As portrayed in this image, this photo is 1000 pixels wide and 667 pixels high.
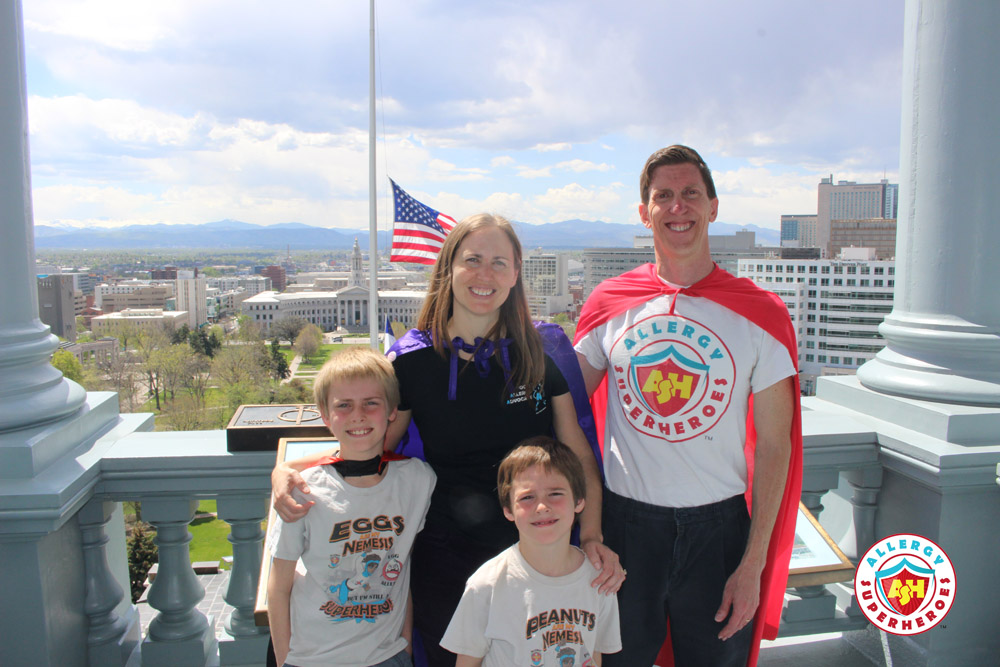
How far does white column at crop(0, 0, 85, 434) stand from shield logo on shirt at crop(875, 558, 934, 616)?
11.4ft

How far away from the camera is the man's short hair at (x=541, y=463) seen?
202 centimetres

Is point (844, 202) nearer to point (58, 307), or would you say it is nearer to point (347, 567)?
point (58, 307)

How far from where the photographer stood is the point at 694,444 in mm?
2221

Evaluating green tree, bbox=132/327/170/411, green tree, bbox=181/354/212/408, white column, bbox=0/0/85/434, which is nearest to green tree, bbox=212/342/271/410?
green tree, bbox=181/354/212/408

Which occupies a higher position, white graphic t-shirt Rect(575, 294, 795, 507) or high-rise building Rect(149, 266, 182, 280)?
white graphic t-shirt Rect(575, 294, 795, 507)

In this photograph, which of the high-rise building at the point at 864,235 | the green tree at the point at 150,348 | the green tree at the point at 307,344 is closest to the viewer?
the green tree at the point at 150,348

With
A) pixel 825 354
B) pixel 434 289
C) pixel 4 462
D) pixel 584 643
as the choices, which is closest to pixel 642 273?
pixel 434 289

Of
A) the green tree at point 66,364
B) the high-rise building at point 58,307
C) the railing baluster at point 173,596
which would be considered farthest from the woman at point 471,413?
the high-rise building at point 58,307

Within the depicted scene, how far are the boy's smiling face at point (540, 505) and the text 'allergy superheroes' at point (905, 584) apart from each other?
171 cm

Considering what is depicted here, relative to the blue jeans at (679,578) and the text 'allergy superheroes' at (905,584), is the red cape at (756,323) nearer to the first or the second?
the blue jeans at (679,578)

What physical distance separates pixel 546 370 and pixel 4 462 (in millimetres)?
1902

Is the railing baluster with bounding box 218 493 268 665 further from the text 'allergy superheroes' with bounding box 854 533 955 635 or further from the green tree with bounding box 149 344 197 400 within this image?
the green tree with bounding box 149 344 197 400

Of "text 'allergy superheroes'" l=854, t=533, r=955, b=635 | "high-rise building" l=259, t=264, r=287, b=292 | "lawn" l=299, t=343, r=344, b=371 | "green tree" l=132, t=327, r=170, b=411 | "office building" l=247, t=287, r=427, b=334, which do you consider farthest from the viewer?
"high-rise building" l=259, t=264, r=287, b=292

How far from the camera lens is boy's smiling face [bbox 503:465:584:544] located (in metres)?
1.99
